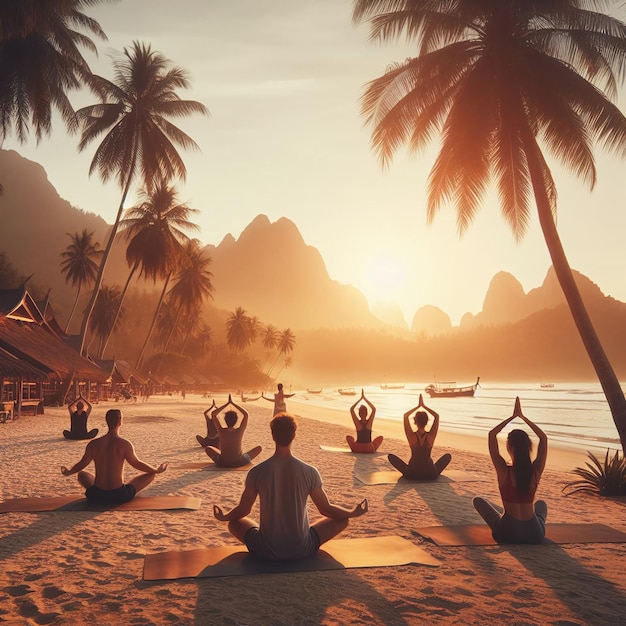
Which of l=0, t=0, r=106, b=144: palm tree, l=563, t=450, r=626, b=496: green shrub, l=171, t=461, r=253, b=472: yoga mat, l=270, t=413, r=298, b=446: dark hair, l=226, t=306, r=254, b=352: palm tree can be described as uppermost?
l=0, t=0, r=106, b=144: palm tree

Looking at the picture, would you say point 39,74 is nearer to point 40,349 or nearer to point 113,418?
point 40,349

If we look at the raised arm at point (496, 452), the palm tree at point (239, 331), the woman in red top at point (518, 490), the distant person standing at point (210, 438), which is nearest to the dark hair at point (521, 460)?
the woman in red top at point (518, 490)

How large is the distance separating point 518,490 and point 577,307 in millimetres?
5868

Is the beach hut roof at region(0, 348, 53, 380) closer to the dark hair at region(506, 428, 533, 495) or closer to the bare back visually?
the bare back

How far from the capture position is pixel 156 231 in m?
43.1

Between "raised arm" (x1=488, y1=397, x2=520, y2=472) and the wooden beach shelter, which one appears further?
the wooden beach shelter

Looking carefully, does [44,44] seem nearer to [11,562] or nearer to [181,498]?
[181,498]

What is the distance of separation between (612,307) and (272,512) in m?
210

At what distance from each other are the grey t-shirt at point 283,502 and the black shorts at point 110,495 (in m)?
3.14

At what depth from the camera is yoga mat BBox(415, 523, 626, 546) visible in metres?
5.55

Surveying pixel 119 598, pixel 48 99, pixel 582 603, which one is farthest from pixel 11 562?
pixel 48 99

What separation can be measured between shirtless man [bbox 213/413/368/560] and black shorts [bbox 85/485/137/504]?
2.83 metres

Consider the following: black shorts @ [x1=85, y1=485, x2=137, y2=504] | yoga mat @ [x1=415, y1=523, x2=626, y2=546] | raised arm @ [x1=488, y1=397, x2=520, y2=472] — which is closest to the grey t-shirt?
yoga mat @ [x1=415, y1=523, x2=626, y2=546]

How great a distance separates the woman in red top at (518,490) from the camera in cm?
504
